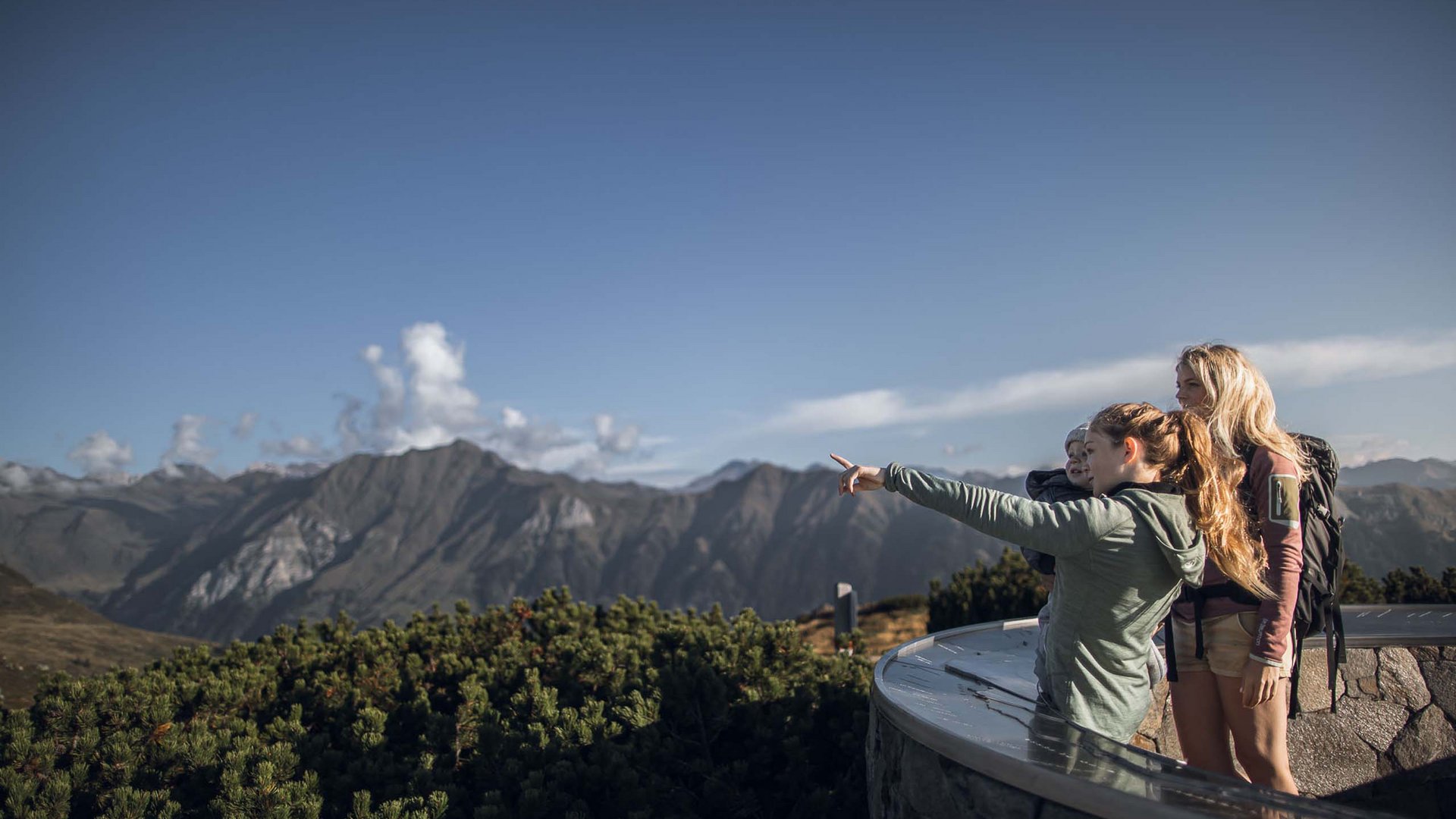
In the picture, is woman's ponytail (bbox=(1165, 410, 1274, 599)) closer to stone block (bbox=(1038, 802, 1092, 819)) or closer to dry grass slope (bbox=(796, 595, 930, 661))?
stone block (bbox=(1038, 802, 1092, 819))

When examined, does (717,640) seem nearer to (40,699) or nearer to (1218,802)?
(1218,802)

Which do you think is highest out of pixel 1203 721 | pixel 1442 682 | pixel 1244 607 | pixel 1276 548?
pixel 1276 548

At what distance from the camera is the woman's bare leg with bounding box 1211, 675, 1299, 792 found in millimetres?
3037

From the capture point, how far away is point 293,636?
23.7ft

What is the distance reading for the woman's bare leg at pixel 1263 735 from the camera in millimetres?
3037

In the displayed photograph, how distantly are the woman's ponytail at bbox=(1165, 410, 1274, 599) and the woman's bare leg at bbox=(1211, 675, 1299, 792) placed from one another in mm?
428

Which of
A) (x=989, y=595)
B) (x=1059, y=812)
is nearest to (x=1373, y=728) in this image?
(x=1059, y=812)

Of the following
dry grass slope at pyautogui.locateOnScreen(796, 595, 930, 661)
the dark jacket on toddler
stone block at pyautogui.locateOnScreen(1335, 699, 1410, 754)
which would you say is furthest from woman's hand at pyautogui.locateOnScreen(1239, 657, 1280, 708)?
dry grass slope at pyautogui.locateOnScreen(796, 595, 930, 661)

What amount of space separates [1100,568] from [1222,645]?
35.6 inches

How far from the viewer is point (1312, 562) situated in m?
3.28

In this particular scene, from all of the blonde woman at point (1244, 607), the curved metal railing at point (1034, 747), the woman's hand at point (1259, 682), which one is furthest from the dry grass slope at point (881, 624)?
the woman's hand at point (1259, 682)

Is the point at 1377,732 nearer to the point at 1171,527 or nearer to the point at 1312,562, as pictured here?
the point at 1312,562

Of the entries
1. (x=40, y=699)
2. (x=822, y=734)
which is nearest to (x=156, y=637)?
(x=40, y=699)

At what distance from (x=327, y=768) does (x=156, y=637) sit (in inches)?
464
